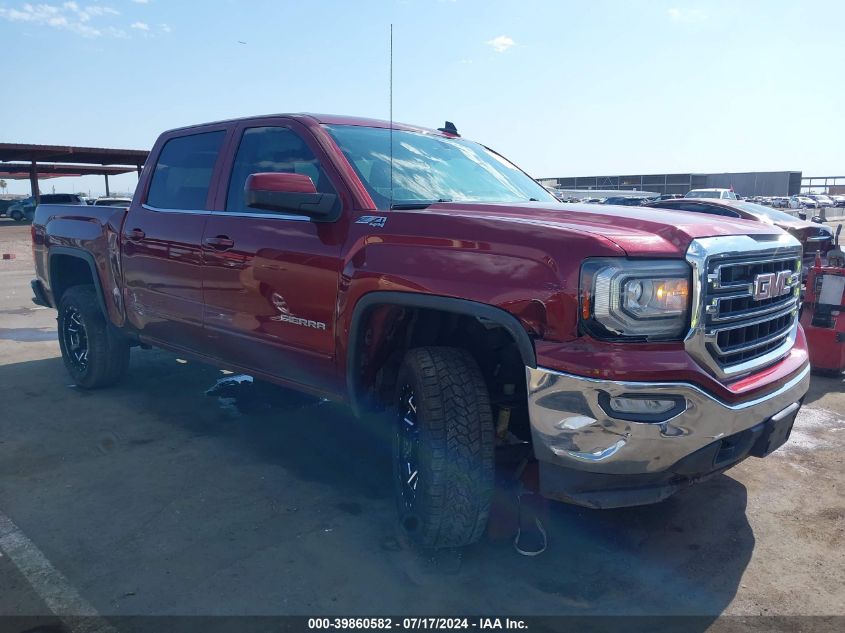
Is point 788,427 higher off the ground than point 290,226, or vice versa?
point 290,226

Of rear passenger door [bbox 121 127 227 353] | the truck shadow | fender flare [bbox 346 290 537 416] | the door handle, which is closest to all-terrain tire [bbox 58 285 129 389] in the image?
the truck shadow

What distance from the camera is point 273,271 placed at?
3.64 meters

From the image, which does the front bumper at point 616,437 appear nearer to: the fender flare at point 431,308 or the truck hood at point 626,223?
the fender flare at point 431,308

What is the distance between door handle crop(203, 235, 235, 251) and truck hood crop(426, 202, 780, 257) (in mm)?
1285

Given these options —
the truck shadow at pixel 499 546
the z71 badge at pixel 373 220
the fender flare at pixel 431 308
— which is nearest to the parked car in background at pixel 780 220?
the truck shadow at pixel 499 546

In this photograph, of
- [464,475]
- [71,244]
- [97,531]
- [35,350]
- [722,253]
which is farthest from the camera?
[35,350]

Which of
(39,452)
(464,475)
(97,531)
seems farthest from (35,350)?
(464,475)

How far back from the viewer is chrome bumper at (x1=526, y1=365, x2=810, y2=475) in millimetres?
2430

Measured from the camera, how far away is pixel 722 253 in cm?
263

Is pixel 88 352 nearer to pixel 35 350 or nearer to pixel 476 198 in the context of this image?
pixel 35 350

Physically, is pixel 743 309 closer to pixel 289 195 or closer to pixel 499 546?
pixel 499 546

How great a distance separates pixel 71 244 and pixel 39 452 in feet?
6.31

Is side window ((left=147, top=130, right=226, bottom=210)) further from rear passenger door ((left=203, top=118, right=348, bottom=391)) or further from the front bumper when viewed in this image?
the front bumper

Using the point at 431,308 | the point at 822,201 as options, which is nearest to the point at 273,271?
the point at 431,308
